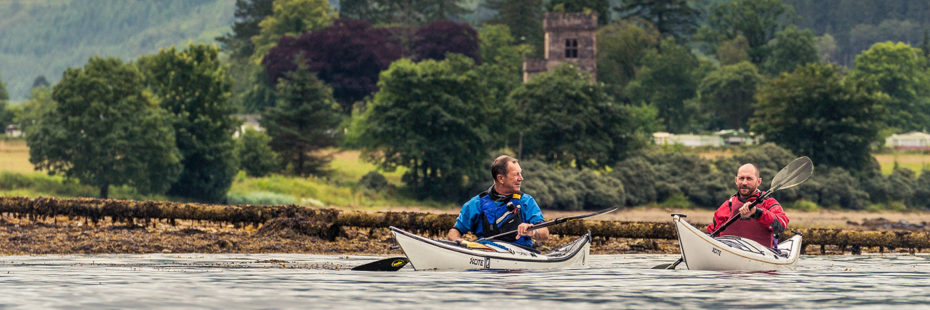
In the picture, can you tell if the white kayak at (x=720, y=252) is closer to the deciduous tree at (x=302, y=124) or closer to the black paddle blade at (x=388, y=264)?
the black paddle blade at (x=388, y=264)

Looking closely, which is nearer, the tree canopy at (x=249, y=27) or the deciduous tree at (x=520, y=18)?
the tree canopy at (x=249, y=27)

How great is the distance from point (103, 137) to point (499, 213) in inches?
2366

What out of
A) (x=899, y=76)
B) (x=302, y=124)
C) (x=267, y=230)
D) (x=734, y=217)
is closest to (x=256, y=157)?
(x=302, y=124)

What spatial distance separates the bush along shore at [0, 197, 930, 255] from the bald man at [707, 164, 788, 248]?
A: 35.5ft

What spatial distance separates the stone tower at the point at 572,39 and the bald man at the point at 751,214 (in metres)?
125

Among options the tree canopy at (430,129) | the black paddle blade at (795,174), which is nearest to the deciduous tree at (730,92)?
the tree canopy at (430,129)

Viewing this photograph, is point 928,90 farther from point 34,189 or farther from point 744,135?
point 34,189

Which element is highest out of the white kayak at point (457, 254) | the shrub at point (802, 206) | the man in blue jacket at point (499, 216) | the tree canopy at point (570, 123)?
the tree canopy at point (570, 123)

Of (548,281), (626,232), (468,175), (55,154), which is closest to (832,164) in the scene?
(468,175)

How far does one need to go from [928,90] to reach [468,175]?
102 m

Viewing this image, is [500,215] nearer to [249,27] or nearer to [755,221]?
[755,221]

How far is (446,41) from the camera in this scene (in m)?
162

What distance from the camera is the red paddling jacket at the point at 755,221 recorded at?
20109 mm

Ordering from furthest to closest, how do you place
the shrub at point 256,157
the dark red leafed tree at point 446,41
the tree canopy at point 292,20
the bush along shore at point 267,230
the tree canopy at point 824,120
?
1. the tree canopy at point 292,20
2. the dark red leafed tree at point 446,41
3. the tree canopy at point 824,120
4. the shrub at point 256,157
5. the bush along shore at point 267,230
